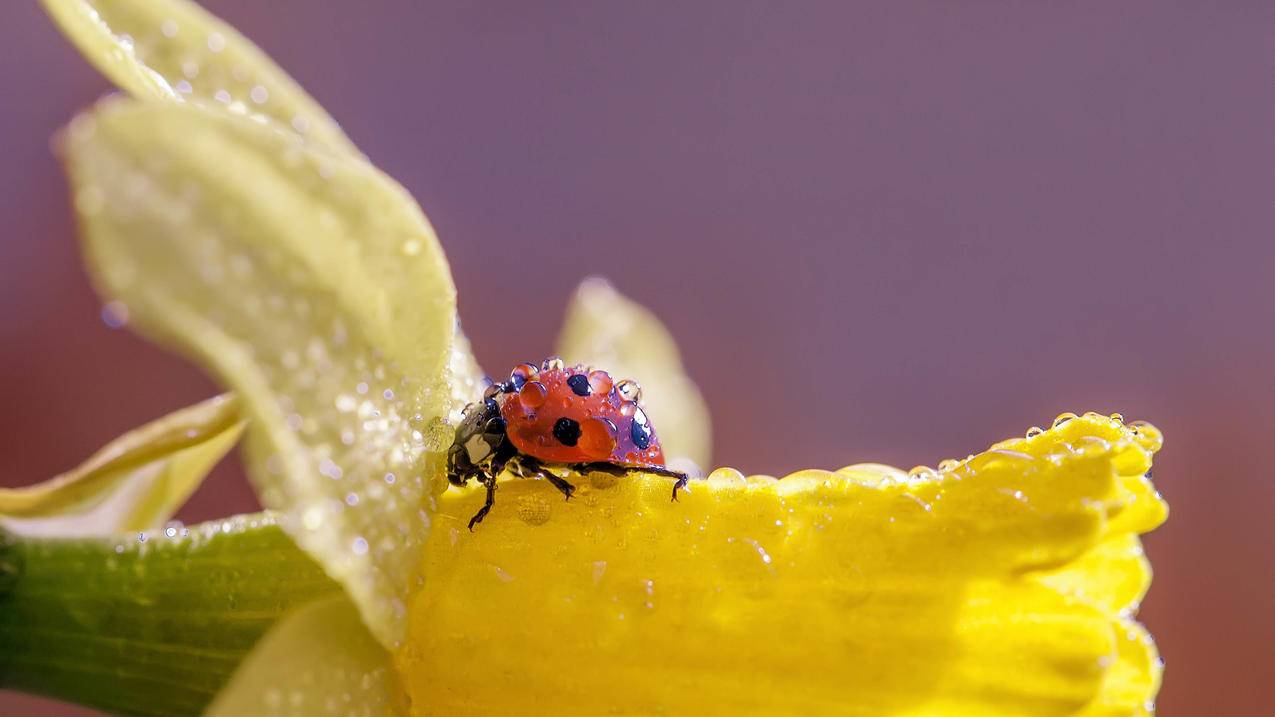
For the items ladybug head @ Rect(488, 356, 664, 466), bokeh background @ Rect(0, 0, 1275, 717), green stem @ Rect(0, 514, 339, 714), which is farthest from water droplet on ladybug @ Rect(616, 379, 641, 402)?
bokeh background @ Rect(0, 0, 1275, 717)

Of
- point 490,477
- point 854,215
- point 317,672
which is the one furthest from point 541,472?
point 854,215

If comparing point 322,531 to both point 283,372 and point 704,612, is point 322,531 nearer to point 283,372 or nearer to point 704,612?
point 283,372

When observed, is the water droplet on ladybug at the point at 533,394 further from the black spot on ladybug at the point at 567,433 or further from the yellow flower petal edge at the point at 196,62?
the yellow flower petal edge at the point at 196,62

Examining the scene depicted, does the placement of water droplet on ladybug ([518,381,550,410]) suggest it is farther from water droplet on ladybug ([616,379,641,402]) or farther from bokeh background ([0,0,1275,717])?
bokeh background ([0,0,1275,717])

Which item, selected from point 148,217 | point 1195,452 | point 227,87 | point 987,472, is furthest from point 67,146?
point 1195,452

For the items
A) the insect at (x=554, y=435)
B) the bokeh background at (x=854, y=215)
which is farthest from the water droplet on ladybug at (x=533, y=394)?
the bokeh background at (x=854, y=215)
